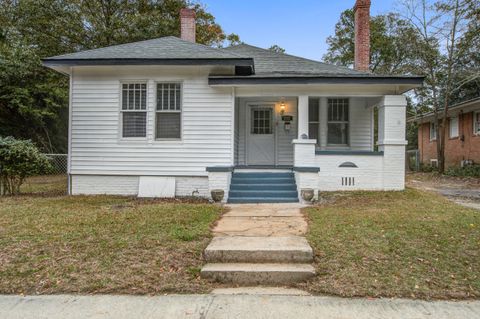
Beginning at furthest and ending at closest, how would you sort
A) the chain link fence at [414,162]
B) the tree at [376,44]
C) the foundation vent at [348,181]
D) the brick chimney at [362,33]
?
the tree at [376,44]
the chain link fence at [414,162]
the brick chimney at [362,33]
the foundation vent at [348,181]

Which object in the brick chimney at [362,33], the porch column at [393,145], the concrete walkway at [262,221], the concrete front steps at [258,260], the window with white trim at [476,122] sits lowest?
the concrete front steps at [258,260]

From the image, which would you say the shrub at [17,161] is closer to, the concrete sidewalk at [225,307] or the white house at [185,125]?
the white house at [185,125]

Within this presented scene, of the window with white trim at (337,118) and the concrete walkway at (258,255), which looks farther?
the window with white trim at (337,118)

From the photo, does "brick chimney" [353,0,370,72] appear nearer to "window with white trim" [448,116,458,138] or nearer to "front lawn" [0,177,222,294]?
"front lawn" [0,177,222,294]

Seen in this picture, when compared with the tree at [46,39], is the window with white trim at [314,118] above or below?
below

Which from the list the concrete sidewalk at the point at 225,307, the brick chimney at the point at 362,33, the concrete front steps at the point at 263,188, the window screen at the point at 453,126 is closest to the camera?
the concrete sidewalk at the point at 225,307

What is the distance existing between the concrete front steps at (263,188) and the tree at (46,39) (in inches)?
453

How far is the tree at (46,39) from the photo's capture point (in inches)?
619

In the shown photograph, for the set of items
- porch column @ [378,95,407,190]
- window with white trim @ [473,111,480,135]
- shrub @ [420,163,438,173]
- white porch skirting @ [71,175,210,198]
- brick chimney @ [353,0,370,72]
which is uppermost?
brick chimney @ [353,0,370,72]

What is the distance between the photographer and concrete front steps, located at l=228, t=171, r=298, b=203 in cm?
828

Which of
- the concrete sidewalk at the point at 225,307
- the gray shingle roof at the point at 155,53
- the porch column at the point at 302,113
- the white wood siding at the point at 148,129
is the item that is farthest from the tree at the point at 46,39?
the concrete sidewalk at the point at 225,307

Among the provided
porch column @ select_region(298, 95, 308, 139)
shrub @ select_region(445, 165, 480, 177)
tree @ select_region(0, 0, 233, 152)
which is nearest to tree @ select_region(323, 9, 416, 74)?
shrub @ select_region(445, 165, 480, 177)

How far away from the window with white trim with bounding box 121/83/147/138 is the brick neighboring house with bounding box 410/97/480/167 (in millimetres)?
15166

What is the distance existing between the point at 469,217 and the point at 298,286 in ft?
14.6
